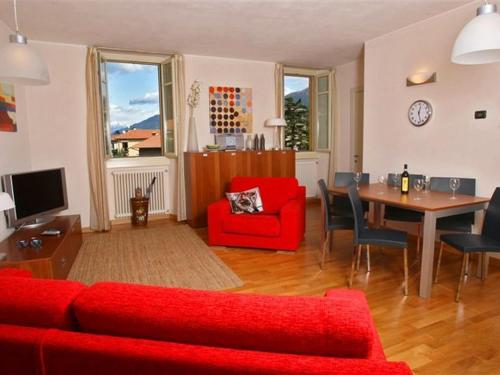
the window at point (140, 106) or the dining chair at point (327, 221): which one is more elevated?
the window at point (140, 106)

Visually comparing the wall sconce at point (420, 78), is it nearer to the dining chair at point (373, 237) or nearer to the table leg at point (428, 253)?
the dining chair at point (373, 237)

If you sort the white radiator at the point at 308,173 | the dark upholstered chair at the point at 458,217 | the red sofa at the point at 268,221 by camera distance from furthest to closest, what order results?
the white radiator at the point at 308,173
the red sofa at the point at 268,221
the dark upholstered chair at the point at 458,217

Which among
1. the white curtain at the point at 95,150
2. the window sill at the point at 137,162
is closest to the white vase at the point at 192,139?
the window sill at the point at 137,162

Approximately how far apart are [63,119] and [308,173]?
14.8 feet

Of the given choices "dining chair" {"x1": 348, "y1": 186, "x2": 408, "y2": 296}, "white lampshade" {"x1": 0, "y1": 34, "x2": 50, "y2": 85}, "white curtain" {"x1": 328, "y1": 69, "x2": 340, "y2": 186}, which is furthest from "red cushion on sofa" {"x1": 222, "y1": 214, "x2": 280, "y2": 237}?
"white curtain" {"x1": 328, "y1": 69, "x2": 340, "y2": 186}

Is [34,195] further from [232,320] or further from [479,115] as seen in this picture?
[479,115]

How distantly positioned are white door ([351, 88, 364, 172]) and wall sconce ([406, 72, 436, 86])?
183cm

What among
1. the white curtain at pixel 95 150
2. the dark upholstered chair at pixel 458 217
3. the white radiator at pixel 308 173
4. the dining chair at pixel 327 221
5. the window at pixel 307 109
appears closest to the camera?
the dark upholstered chair at pixel 458 217

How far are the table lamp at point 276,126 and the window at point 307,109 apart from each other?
0.66 m

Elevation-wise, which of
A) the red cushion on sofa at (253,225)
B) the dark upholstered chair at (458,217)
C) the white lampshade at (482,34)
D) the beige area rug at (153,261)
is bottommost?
the beige area rug at (153,261)

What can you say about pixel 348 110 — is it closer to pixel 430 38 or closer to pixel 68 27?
Result: pixel 430 38

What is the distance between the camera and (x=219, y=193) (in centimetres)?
550

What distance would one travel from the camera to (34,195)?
12.7 ft

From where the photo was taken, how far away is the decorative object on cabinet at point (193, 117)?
556cm
